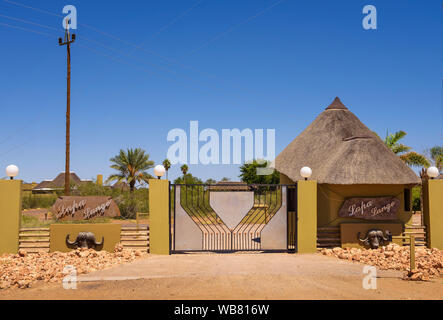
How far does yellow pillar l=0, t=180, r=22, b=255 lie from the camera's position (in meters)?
10.5

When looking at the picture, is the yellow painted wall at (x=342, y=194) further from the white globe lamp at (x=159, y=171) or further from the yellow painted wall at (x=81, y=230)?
the yellow painted wall at (x=81, y=230)

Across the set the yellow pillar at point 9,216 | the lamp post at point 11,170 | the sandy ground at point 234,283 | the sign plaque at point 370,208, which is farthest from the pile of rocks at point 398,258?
the lamp post at point 11,170

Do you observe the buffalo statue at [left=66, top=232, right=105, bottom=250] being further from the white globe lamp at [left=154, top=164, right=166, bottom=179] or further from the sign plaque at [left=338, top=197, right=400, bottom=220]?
the sign plaque at [left=338, top=197, right=400, bottom=220]

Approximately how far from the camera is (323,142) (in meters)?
14.8

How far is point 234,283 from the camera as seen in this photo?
24.3ft

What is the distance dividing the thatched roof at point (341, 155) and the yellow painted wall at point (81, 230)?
A: 260 inches

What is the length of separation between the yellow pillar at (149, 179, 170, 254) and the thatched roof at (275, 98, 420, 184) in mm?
5056

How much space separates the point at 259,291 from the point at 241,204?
4.41 m

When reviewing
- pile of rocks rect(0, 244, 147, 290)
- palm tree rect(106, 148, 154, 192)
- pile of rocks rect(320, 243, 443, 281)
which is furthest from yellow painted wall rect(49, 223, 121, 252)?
palm tree rect(106, 148, 154, 192)

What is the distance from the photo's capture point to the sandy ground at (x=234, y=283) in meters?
6.75

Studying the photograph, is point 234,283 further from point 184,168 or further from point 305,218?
point 184,168

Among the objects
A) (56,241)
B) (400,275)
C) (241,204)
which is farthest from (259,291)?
(56,241)
